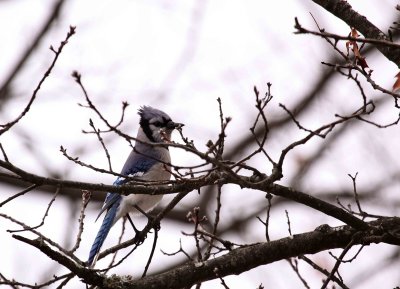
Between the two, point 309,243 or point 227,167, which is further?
point 309,243

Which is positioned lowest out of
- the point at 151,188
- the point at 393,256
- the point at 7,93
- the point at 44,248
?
the point at 44,248

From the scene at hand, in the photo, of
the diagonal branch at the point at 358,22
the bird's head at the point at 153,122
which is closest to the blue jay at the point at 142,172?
the bird's head at the point at 153,122

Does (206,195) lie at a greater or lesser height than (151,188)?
greater

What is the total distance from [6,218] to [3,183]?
15.0ft

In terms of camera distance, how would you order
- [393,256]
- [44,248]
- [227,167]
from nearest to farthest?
[227,167] < [44,248] < [393,256]

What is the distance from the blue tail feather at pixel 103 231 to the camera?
4891 mm

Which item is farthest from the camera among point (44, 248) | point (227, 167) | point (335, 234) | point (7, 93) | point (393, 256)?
point (7, 93)

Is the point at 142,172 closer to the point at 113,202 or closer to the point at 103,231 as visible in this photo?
the point at 113,202

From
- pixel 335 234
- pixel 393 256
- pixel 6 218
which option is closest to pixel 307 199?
pixel 335 234

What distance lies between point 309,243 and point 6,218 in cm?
143

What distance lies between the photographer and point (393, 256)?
301 inches

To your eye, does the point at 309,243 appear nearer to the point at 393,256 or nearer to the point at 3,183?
the point at 393,256

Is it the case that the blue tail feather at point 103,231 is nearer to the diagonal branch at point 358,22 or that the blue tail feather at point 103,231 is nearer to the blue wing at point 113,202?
the blue wing at point 113,202

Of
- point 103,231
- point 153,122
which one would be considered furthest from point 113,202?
point 153,122
